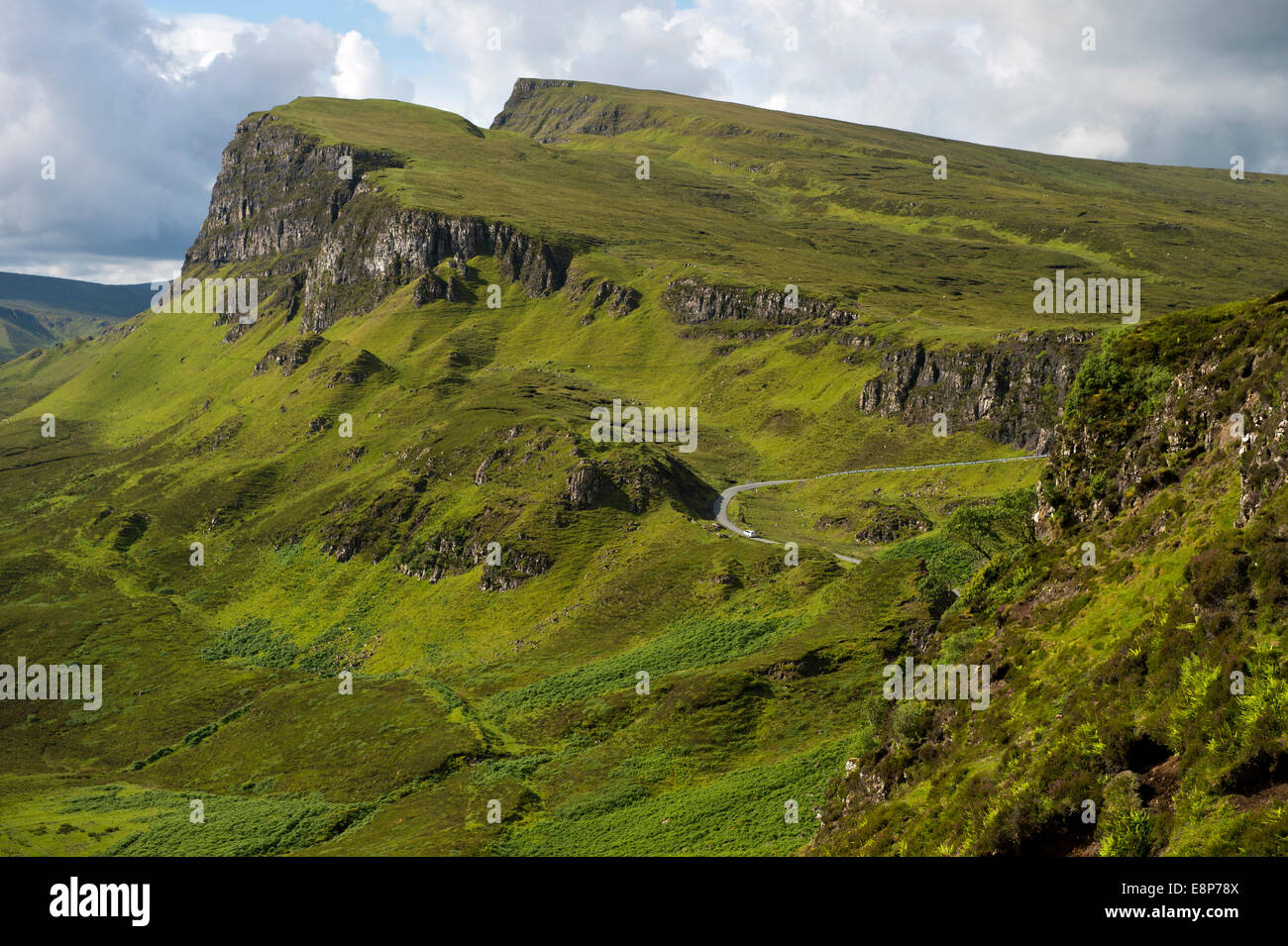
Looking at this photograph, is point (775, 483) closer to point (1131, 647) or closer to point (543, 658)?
point (543, 658)

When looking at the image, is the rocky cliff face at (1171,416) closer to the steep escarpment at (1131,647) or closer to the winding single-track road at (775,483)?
the steep escarpment at (1131,647)

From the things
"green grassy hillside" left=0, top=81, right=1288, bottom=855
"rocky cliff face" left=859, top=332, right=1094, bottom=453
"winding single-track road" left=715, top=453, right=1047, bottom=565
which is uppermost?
"rocky cliff face" left=859, top=332, right=1094, bottom=453

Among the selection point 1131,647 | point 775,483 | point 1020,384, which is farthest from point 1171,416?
point 1020,384

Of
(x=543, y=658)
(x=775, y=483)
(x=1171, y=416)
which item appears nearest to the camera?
(x=1171, y=416)

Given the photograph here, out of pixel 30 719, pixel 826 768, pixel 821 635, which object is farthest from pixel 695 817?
pixel 30 719

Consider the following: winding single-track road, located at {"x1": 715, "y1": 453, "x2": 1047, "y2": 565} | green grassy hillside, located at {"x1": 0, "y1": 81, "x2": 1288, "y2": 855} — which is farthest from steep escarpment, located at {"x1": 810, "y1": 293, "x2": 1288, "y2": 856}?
winding single-track road, located at {"x1": 715, "y1": 453, "x2": 1047, "y2": 565}

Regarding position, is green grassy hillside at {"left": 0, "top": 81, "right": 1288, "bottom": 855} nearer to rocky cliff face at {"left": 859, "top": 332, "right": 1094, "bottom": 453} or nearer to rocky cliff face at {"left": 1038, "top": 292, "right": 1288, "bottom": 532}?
rocky cliff face at {"left": 1038, "top": 292, "right": 1288, "bottom": 532}

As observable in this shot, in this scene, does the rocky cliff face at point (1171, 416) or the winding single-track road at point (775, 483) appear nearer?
the rocky cliff face at point (1171, 416)

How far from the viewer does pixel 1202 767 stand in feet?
77.4

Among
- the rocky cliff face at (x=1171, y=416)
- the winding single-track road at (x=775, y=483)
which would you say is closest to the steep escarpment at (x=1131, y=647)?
the rocky cliff face at (x=1171, y=416)

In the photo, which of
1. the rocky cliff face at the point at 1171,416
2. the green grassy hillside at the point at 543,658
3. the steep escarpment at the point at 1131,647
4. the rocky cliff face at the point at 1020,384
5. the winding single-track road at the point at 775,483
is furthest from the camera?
the rocky cliff face at the point at 1020,384
